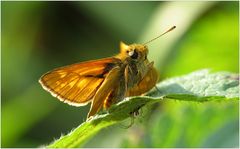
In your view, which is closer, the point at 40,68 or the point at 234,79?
the point at 234,79

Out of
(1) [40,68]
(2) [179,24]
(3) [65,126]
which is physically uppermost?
(2) [179,24]

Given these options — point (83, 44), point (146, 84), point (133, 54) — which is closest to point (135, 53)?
point (133, 54)

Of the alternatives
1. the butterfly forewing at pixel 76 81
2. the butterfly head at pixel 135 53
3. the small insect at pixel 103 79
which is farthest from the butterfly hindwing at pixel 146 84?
the butterfly forewing at pixel 76 81

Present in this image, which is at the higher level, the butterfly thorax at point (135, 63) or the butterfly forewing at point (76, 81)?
the butterfly thorax at point (135, 63)

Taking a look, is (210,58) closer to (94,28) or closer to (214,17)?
(214,17)

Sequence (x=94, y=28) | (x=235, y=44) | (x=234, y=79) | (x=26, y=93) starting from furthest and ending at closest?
(x=94, y=28)
(x=26, y=93)
(x=235, y=44)
(x=234, y=79)

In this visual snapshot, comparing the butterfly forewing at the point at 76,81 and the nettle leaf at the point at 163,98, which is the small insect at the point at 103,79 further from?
the nettle leaf at the point at 163,98

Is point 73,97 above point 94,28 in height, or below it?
below

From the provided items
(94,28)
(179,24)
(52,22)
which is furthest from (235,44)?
(52,22)

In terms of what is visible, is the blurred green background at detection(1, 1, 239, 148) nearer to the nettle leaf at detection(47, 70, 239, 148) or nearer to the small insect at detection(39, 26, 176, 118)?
the small insect at detection(39, 26, 176, 118)
